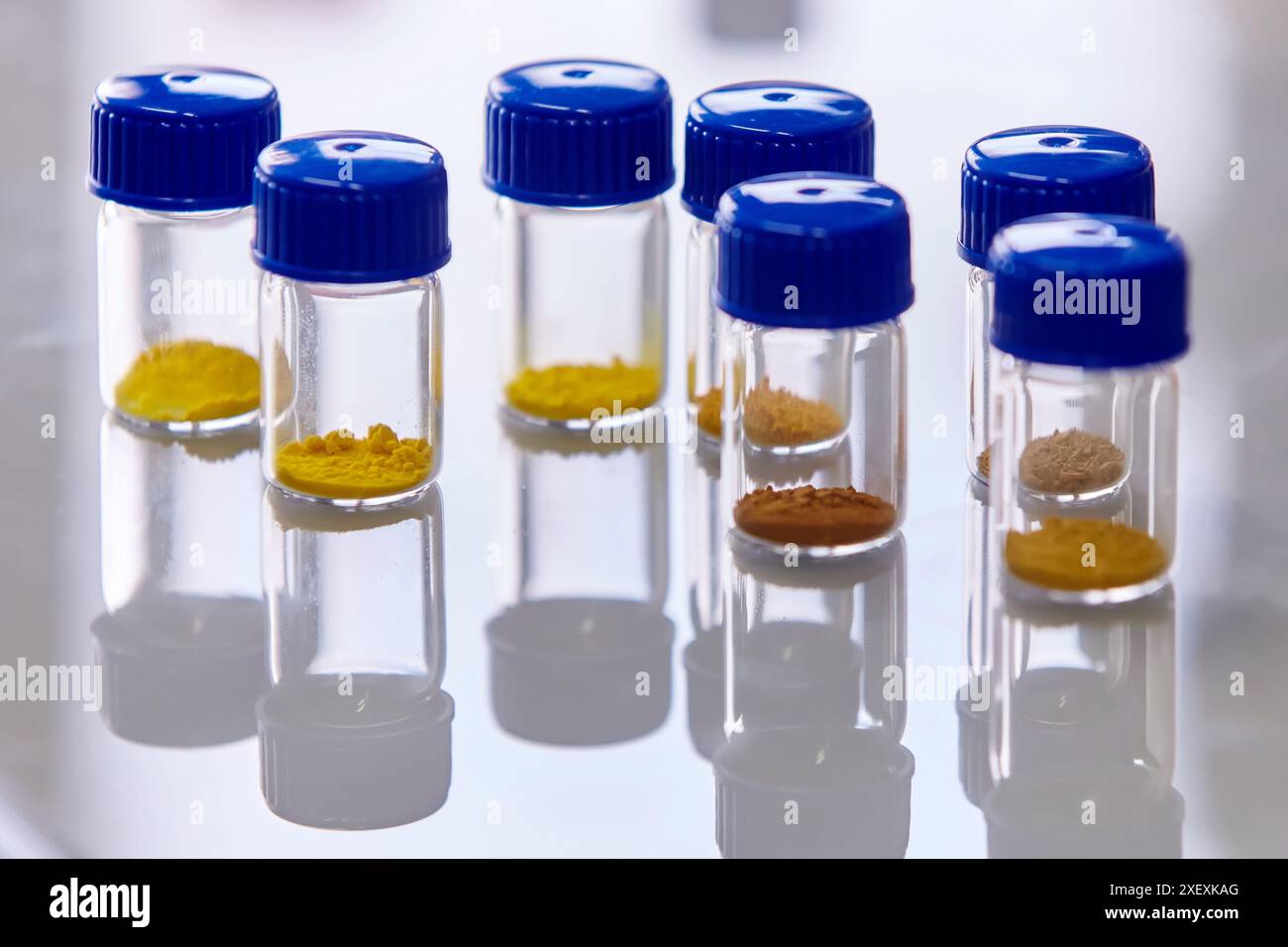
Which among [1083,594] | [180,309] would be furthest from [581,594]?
[180,309]

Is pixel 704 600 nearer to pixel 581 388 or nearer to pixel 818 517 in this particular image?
pixel 818 517

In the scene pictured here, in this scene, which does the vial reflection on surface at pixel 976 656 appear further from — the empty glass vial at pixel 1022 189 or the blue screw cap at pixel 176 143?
the blue screw cap at pixel 176 143

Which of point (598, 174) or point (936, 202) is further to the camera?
point (936, 202)

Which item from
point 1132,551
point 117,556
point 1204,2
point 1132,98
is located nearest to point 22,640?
point 117,556

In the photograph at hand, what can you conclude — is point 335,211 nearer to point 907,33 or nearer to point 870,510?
point 870,510

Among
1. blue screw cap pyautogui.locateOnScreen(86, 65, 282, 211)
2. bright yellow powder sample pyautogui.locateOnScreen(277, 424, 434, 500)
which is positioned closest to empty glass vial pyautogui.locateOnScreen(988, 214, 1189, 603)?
bright yellow powder sample pyautogui.locateOnScreen(277, 424, 434, 500)
